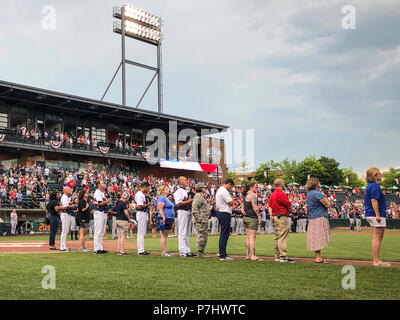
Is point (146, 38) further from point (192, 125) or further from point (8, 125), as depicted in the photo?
point (8, 125)

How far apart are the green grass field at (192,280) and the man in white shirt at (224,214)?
0.52m

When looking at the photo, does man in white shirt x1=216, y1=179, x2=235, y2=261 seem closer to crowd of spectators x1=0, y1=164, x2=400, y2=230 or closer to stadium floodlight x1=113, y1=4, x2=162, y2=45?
crowd of spectators x1=0, y1=164, x2=400, y2=230

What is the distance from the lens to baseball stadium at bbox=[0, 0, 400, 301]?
24.8 ft

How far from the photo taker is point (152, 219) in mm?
16859

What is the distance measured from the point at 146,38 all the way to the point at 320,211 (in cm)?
4372

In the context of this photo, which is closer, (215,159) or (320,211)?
(320,211)

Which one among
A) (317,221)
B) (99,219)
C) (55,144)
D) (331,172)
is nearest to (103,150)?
(55,144)

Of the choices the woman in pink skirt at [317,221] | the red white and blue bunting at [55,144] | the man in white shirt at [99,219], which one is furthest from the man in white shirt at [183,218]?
the red white and blue bunting at [55,144]

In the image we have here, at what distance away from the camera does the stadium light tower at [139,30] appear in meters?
47.7

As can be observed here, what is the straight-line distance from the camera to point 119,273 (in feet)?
29.0

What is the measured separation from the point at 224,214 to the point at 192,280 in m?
3.94

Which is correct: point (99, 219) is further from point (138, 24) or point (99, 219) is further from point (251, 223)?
point (138, 24)

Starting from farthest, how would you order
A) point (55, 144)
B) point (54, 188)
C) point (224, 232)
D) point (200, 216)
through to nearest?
point (55, 144), point (54, 188), point (200, 216), point (224, 232)
